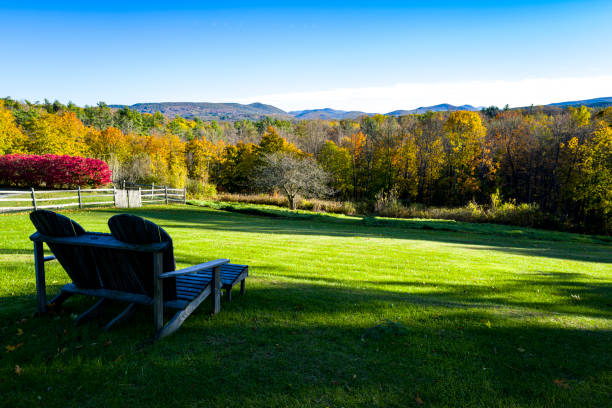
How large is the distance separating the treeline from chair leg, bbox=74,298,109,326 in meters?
35.5

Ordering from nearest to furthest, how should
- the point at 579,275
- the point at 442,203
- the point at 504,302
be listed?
the point at 504,302 → the point at 579,275 → the point at 442,203

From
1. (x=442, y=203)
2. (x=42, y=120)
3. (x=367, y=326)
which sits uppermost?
(x=42, y=120)

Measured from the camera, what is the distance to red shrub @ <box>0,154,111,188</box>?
33531 mm

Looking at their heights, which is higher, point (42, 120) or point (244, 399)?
point (42, 120)

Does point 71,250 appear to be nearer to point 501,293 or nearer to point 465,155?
point 501,293

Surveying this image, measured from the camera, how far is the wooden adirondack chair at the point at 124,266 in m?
3.43

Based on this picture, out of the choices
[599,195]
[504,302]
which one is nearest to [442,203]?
[599,195]

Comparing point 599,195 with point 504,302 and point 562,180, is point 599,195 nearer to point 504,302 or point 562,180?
point 562,180

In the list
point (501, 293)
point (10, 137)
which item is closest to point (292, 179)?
point (501, 293)

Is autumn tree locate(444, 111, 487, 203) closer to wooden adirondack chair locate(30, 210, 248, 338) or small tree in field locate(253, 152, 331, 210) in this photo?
small tree in field locate(253, 152, 331, 210)

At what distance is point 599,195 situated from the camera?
113 feet

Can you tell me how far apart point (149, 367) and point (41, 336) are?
1.61m

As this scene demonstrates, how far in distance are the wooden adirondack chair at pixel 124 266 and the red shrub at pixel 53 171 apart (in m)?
35.3

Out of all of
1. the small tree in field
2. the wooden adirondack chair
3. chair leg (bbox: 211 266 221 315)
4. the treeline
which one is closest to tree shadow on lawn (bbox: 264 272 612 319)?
chair leg (bbox: 211 266 221 315)
